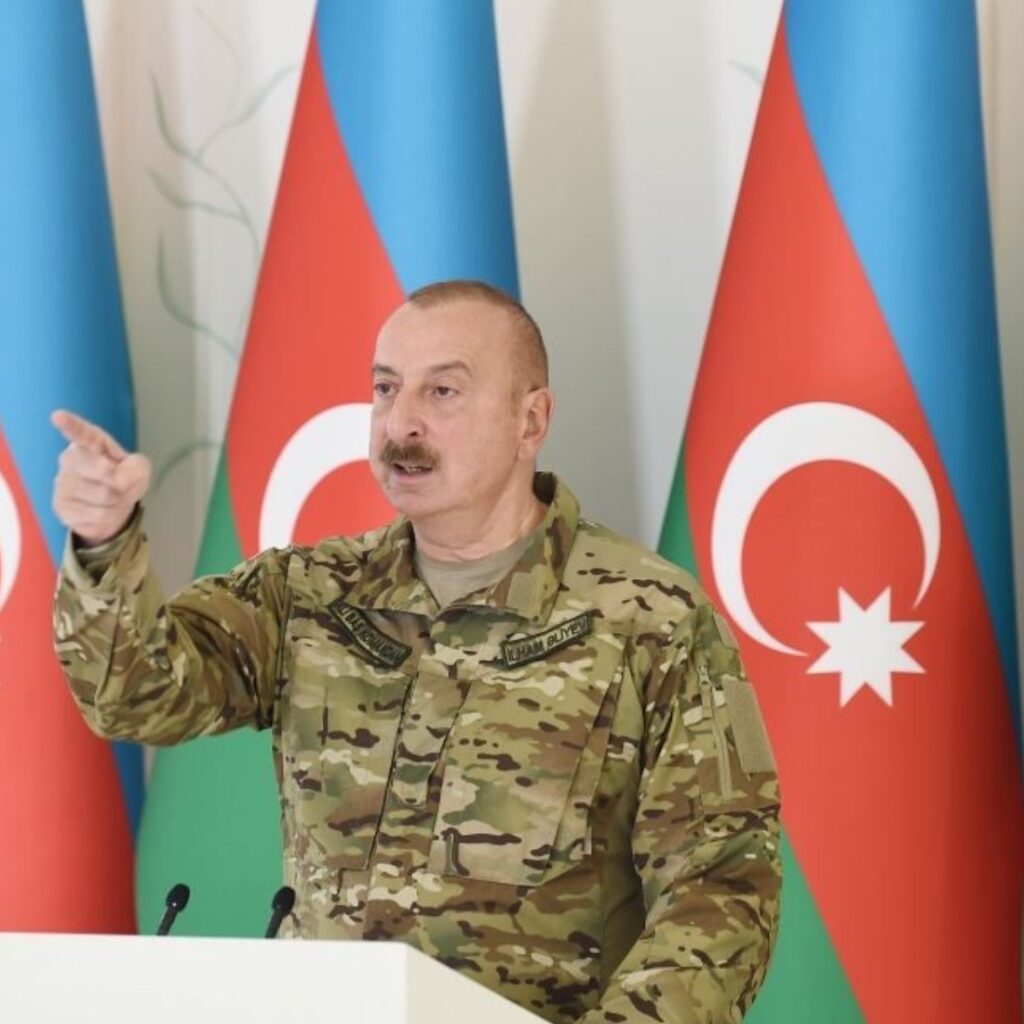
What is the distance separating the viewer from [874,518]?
3324 mm

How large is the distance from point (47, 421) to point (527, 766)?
170cm

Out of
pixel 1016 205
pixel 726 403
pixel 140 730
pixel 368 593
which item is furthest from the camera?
pixel 1016 205

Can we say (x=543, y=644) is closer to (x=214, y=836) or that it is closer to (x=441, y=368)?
(x=441, y=368)

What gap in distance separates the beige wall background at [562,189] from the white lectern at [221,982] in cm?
254

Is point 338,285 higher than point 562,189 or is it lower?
lower

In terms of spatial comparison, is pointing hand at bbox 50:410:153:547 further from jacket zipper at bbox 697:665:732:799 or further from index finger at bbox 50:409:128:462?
jacket zipper at bbox 697:665:732:799

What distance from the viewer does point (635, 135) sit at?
4.07 m

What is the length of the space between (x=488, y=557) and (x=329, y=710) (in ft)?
0.85

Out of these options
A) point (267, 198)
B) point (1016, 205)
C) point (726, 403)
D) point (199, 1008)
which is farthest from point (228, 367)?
point (199, 1008)

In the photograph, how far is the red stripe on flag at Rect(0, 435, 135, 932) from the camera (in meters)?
3.65

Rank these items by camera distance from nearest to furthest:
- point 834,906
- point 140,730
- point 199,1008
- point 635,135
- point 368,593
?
point 199,1008, point 140,730, point 368,593, point 834,906, point 635,135

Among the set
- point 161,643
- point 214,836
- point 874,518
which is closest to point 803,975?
point 874,518

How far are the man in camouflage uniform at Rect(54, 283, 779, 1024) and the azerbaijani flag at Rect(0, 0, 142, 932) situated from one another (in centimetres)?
127

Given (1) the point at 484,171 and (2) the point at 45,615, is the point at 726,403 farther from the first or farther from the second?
(2) the point at 45,615
